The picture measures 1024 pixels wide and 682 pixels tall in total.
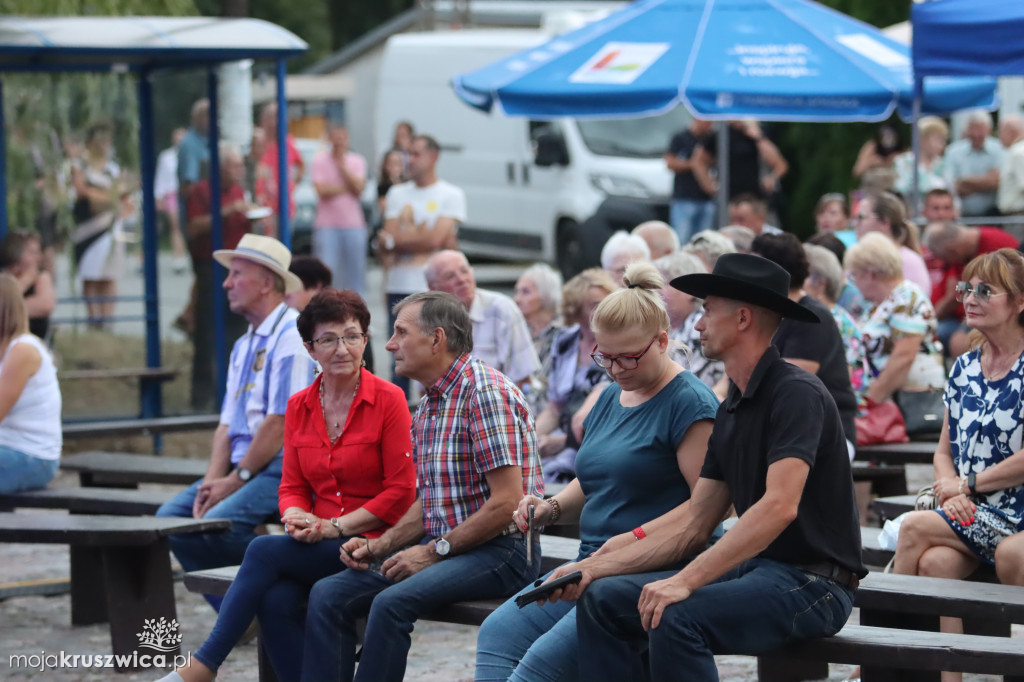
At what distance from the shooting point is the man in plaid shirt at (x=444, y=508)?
4.81 metres

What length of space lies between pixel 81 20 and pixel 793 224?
10396mm

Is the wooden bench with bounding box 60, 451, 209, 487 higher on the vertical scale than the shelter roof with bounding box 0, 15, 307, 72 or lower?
lower

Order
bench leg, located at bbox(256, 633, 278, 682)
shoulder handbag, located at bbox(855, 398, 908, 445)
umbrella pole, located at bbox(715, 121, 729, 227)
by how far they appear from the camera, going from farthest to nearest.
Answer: umbrella pole, located at bbox(715, 121, 729, 227) → shoulder handbag, located at bbox(855, 398, 908, 445) → bench leg, located at bbox(256, 633, 278, 682)

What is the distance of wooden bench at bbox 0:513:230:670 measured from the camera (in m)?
5.93

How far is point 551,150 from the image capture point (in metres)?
16.1

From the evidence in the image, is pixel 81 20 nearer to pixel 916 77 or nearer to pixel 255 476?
pixel 255 476

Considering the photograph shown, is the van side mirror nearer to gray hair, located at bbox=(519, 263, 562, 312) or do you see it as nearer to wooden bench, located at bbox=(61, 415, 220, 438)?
wooden bench, located at bbox=(61, 415, 220, 438)

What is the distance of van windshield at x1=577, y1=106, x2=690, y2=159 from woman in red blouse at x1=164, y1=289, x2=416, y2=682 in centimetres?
1075

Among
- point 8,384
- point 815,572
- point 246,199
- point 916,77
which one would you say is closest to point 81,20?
point 246,199

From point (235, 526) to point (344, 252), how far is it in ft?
23.9

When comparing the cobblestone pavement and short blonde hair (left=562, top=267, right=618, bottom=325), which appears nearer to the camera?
the cobblestone pavement

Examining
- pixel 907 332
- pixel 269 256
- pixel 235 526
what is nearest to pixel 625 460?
pixel 235 526

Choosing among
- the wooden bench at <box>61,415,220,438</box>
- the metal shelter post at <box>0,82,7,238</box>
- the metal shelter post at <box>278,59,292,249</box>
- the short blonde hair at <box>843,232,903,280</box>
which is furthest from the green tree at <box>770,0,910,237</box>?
the short blonde hair at <box>843,232,903,280</box>

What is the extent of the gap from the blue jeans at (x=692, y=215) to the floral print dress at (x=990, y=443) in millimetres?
7392
